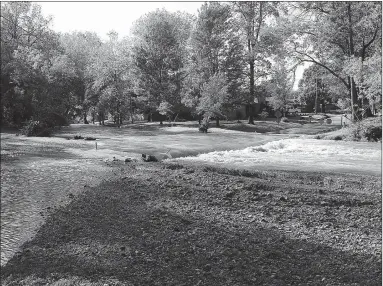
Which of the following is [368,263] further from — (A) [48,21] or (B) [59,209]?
(A) [48,21]

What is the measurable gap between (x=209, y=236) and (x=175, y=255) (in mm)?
952

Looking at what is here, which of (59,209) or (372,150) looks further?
(372,150)

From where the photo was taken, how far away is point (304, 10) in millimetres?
32188

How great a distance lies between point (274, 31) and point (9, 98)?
22.9m

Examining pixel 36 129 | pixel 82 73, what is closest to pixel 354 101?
→ pixel 36 129

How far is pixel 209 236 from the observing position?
275 inches

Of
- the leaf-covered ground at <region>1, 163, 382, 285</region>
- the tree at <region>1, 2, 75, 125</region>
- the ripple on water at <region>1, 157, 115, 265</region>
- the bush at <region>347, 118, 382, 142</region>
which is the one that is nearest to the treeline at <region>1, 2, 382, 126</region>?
the tree at <region>1, 2, 75, 125</region>

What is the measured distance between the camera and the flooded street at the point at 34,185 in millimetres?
7285

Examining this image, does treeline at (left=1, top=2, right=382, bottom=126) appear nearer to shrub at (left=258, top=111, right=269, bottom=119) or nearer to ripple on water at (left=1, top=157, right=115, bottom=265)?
shrub at (left=258, top=111, right=269, bottom=119)

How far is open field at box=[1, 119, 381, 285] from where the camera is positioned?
5680 mm

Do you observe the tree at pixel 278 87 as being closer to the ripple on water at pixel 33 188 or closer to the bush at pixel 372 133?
the bush at pixel 372 133

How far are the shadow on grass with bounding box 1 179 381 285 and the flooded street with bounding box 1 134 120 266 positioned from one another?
0.41 metres

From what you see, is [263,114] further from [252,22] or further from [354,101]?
[354,101]

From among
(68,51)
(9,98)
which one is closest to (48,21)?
(68,51)
